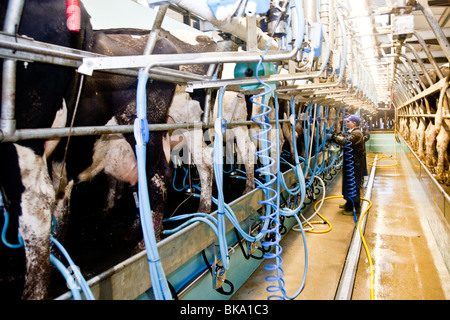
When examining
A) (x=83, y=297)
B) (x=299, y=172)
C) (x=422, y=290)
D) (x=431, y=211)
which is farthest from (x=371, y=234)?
(x=83, y=297)

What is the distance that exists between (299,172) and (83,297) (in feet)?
7.14

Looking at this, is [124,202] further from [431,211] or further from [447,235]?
[431,211]

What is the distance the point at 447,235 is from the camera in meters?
3.03

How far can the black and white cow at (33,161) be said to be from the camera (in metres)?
1.22

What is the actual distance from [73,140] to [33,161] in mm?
631

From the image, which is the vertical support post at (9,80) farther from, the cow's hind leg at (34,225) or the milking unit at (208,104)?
the cow's hind leg at (34,225)

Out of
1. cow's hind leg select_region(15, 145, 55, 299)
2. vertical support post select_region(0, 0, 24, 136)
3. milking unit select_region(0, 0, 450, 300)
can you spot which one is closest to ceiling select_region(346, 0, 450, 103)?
milking unit select_region(0, 0, 450, 300)

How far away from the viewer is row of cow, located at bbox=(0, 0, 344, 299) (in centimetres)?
123

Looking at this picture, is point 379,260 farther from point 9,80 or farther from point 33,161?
point 9,80

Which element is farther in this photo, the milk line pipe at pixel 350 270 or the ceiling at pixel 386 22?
the ceiling at pixel 386 22

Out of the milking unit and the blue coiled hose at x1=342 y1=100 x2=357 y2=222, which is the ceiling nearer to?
the milking unit

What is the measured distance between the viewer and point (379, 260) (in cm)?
322

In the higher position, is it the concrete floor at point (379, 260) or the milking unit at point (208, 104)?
the milking unit at point (208, 104)

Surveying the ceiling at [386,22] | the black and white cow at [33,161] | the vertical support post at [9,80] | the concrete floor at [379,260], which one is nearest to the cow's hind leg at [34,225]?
the black and white cow at [33,161]
